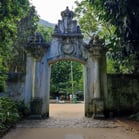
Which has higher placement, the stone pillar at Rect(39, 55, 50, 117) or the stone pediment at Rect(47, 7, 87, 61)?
the stone pediment at Rect(47, 7, 87, 61)

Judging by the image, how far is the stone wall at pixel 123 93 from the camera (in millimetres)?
10688

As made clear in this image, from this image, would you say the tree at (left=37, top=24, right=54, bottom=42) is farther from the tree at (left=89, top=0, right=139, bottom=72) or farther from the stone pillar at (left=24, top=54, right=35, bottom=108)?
the tree at (left=89, top=0, right=139, bottom=72)

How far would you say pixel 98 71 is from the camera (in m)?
10.5

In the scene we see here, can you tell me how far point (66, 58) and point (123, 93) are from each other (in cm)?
347

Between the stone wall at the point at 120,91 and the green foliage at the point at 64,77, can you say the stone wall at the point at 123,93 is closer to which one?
the stone wall at the point at 120,91

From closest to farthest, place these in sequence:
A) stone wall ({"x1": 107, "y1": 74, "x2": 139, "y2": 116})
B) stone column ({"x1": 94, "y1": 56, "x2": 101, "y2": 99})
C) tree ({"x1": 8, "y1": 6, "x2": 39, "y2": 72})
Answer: stone column ({"x1": 94, "y1": 56, "x2": 101, "y2": 99}) < stone wall ({"x1": 107, "y1": 74, "x2": 139, "y2": 116}) < tree ({"x1": 8, "y1": 6, "x2": 39, "y2": 72})

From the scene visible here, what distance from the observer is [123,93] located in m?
10.9

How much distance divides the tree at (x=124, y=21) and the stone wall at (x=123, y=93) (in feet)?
3.22

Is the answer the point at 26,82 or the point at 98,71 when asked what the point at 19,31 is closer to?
the point at 26,82

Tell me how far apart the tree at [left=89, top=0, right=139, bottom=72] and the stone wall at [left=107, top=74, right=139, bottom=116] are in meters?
0.98

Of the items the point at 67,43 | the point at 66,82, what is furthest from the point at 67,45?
the point at 66,82

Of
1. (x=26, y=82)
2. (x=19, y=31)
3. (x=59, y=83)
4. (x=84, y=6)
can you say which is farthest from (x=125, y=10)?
(x=59, y=83)

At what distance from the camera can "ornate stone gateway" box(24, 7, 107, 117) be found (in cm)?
1037

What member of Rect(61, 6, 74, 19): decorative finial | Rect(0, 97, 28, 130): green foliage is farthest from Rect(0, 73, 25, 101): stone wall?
Rect(61, 6, 74, 19): decorative finial
